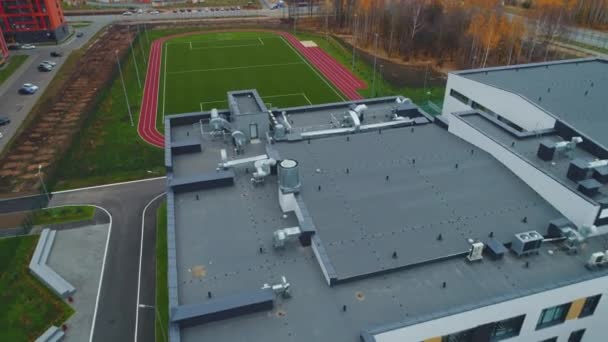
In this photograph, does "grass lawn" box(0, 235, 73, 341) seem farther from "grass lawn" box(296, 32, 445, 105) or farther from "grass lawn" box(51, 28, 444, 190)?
"grass lawn" box(296, 32, 445, 105)

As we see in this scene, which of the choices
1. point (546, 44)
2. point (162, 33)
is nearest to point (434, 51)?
point (546, 44)

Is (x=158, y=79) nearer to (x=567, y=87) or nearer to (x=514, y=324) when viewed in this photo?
(x=567, y=87)

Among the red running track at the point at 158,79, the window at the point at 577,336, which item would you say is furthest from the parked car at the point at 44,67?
the window at the point at 577,336

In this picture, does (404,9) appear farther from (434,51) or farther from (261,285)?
(261,285)

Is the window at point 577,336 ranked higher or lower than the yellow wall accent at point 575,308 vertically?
lower

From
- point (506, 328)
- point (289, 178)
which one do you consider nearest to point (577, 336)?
point (506, 328)

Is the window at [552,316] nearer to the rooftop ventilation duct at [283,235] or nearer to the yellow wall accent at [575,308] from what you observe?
the yellow wall accent at [575,308]
